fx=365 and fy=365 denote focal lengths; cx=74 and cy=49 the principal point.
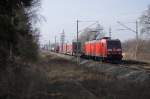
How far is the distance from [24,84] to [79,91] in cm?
274

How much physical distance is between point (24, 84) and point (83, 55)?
51.1 meters

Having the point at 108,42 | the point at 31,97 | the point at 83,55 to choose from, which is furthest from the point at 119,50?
the point at 31,97

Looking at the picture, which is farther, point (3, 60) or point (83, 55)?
point (83, 55)

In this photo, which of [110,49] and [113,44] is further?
[113,44]

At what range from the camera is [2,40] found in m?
15.2

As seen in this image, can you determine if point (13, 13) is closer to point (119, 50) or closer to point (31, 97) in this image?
point (31, 97)

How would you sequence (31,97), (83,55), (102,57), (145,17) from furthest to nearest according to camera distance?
(145,17) < (83,55) < (102,57) < (31,97)

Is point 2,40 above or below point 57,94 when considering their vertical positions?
above

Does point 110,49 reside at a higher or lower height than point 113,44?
lower

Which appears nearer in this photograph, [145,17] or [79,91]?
[79,91]

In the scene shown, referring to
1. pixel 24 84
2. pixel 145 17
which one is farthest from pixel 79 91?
pixel 145 17

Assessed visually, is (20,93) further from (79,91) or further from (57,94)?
(79,91)

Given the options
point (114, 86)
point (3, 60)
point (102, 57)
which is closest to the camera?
point (3, 60)

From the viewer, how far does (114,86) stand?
20234mm
